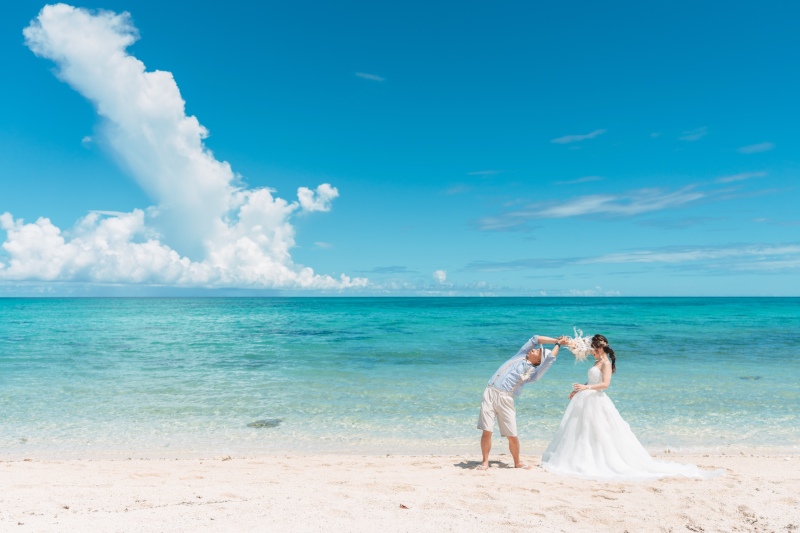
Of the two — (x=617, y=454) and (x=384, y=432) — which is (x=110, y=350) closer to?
(x=384, y=432)

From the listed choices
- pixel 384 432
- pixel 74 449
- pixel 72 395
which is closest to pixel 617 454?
pixel 384 432

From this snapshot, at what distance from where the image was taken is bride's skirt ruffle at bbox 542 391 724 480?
25.1 ft

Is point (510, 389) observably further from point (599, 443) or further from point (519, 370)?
point (599, 443)

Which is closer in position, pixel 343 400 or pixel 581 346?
pixel 581 346

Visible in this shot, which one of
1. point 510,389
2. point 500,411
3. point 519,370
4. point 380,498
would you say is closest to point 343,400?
point 500,411

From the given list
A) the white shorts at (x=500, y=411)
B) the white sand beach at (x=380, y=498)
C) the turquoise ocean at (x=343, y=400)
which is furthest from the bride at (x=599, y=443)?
the turquoise ocean at (x=343, y=400)

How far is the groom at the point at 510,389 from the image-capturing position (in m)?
8.23

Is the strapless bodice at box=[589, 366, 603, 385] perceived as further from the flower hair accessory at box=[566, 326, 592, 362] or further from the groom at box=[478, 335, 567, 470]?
the groom at box=[478, 335, 567, 470]

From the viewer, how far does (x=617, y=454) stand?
7824 millimetres

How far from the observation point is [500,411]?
8.36 m

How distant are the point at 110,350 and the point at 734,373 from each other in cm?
2790

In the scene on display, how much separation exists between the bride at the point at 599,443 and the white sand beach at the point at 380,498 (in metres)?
0.36

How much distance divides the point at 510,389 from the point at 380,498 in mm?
3005

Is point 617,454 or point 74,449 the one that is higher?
point 617,454
